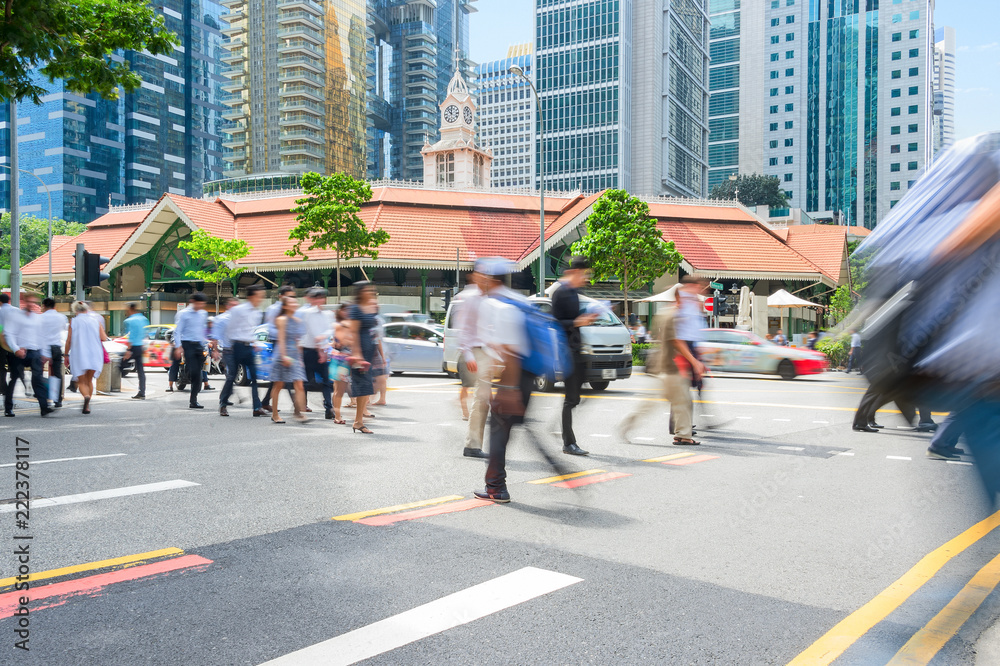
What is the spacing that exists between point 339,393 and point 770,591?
26.1 feet

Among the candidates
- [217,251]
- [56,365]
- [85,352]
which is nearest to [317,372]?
[85,352]

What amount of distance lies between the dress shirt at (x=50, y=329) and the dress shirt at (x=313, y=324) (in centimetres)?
416

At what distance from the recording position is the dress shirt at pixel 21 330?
11570 millimetres

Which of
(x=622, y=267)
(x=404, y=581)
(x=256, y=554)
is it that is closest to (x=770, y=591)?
(x=404, y=581)

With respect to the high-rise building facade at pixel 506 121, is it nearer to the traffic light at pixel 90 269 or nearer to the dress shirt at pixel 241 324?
the traffic light at pixel 90 269

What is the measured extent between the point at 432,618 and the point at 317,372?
8.36 m

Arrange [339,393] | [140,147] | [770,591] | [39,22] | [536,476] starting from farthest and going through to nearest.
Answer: [140,147]
[339,393]
[39,22]
[536,476]
[770,591]

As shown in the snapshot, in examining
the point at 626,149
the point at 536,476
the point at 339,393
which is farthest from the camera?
the point at 626,149

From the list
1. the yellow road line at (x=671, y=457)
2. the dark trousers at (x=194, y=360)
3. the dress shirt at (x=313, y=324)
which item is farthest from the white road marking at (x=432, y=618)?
the dark trousers at (x=194, y=360)

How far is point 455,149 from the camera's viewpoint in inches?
3674

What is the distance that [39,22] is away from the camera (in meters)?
10.2

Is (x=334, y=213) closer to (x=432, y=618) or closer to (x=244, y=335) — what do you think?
(x=244, y=335)

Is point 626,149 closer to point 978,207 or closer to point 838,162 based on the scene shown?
point 838,162

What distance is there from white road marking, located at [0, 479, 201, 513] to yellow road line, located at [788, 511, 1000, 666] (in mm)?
4891
